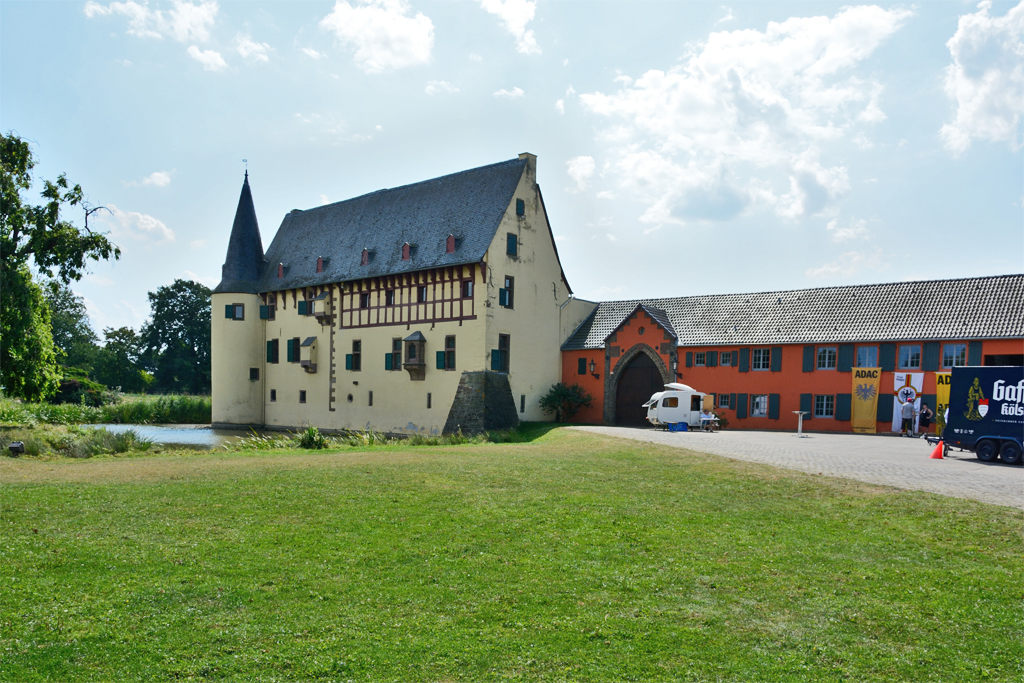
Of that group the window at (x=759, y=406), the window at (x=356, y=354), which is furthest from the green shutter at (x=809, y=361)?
the window at (x=356, y=354)

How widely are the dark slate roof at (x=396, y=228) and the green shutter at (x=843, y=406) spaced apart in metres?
16.8

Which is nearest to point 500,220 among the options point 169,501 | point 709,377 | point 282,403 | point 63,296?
point 709,377

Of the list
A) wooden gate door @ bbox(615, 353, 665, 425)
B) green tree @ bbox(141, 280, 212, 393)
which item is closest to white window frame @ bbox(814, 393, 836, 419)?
wooden gate door @ bbox(615, 353, 665, 425)

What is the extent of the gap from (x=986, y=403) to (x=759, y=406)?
1402 cm

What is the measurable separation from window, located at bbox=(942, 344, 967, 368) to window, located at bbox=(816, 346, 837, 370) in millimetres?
4155

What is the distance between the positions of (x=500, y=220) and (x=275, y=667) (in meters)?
29.1

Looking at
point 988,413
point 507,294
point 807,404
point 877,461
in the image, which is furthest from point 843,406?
point 507,294

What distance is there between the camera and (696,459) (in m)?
17.4

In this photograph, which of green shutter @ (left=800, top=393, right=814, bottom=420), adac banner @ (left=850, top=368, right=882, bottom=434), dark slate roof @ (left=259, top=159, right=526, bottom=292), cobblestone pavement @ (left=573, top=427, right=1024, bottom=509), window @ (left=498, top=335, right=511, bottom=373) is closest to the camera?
cobblestone pavement @ (left=573, top=427, right=1024, bottom=509)

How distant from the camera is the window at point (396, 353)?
119ft

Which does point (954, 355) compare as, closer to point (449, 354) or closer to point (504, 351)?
point (504, 351)

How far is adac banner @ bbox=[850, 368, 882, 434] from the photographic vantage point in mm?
30188

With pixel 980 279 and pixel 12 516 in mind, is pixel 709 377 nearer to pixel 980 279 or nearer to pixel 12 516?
pixel 980 279

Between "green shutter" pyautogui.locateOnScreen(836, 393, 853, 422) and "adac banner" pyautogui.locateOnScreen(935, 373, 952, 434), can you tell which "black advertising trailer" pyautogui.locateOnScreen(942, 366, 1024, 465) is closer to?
"adac banner" pyautogui.locateOnScreen(935, 373, 952, 434)
